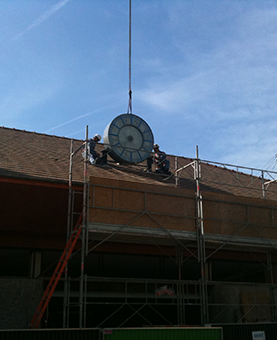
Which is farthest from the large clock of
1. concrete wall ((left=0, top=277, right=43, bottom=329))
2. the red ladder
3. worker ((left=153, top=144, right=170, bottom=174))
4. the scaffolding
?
concrete wall ((left=0, top=277, right=43, bottom=329))

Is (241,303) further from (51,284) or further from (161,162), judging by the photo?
(51,284)

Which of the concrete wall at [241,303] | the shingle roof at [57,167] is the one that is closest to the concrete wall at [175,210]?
the shingle roof at [57,167]

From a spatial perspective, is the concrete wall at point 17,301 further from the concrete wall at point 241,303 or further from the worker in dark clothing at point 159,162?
the concrete wall at point 241,303

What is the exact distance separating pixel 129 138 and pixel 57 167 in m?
3.84

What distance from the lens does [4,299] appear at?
55.7ft

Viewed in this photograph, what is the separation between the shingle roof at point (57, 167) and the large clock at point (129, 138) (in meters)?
0.56

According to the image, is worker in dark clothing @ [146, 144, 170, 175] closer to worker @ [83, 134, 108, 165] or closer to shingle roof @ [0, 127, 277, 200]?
shingle roof @ [0, 127, 277, 200]

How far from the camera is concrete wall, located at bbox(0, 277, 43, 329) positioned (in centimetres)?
1691

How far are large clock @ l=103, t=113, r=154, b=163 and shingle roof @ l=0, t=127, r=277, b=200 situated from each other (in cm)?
56

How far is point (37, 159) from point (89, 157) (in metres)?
2.28

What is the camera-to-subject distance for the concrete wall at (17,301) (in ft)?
55.5

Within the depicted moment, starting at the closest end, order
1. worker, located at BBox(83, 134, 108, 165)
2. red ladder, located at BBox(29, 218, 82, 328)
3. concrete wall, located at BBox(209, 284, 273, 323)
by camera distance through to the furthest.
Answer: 1. red ladder, located at BBox(29, 218, 82, 328)
2. worker, located at BBox(83, 134, 108, 165)
3. concrete wall, located at BBox(209, 284, 273, 323)

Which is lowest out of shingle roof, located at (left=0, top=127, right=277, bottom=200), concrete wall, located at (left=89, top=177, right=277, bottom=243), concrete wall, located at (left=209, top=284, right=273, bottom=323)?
concrete wall, located at (left=209, top=284, right=273, bottom=323)

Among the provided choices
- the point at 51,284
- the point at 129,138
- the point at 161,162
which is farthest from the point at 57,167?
the point at 161,162
